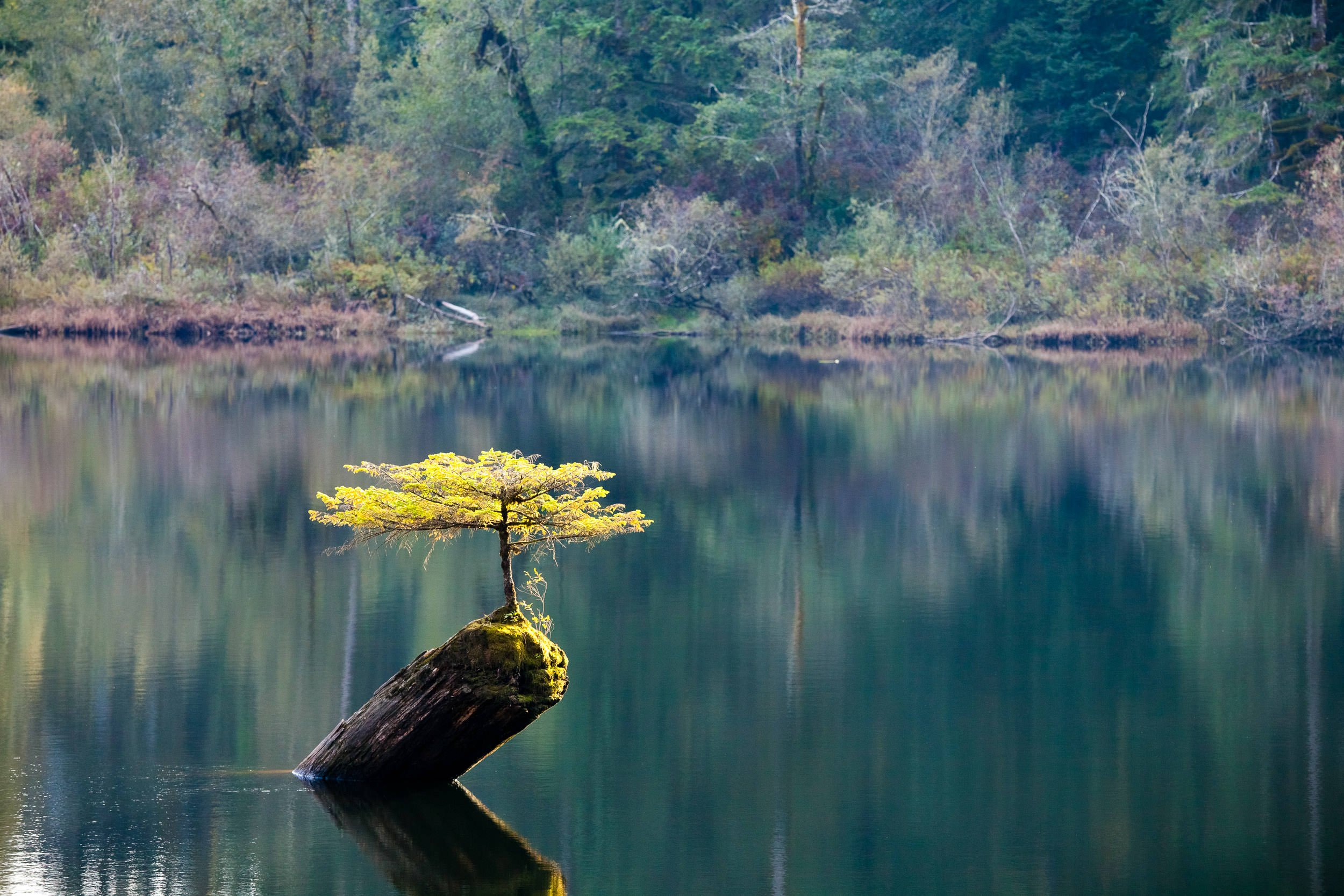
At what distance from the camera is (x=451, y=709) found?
29.3 ft

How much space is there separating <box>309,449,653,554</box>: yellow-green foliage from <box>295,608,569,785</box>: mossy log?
69 centimetres

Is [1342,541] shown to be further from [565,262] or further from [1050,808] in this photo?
[565,262]

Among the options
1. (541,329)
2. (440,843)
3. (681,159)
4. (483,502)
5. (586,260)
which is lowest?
(440,843)

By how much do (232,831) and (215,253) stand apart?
47.6 m

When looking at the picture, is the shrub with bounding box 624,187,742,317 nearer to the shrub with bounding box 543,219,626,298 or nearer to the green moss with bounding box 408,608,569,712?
the shrub with bounding box 543,219,626,298

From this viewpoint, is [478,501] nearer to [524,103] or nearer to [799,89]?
[799,89]

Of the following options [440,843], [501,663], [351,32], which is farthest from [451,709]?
[351,32]

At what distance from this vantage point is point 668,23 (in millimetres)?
62406

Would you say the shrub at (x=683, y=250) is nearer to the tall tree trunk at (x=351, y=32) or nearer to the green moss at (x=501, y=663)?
the tall tree trunk at (x=351, y=32)

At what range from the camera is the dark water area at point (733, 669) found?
8.65 m

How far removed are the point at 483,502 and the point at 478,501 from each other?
0.12 feet

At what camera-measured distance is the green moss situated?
8.84 metres

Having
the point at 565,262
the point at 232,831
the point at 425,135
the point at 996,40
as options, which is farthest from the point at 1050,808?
the point at 996,40

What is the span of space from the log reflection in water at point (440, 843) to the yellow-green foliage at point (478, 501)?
1.55m
